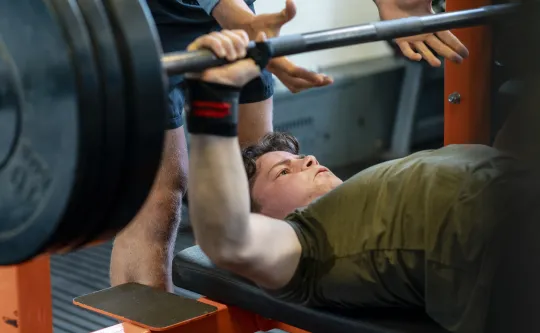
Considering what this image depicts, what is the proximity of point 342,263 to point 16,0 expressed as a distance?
71 cm

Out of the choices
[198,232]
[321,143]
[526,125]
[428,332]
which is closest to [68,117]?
[198,232]

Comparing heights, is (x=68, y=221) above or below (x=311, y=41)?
below

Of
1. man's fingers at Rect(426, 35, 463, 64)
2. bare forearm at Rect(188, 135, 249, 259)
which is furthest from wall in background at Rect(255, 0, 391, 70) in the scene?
bare forearm at Rect(188, 135, 249, 259)

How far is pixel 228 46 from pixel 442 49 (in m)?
0.78

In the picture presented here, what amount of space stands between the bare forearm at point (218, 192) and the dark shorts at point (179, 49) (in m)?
0.81

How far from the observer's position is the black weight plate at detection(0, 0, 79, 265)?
1.03 m

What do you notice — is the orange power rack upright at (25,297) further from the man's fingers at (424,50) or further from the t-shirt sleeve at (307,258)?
the man's fingers at (424,50)

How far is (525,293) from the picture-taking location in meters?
0.67

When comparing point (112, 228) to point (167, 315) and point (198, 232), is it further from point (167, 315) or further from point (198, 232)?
point (167, 315)

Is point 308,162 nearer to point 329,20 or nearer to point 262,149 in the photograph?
point 262,149

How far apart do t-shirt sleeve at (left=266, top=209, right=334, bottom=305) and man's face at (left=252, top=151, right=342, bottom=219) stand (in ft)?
0.59

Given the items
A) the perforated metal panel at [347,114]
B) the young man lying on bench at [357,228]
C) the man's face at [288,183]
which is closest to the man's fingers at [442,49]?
the young man lying on bench at [357,228]

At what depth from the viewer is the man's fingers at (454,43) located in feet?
5.68

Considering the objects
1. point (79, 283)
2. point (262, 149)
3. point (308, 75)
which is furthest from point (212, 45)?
point (79, 283)
